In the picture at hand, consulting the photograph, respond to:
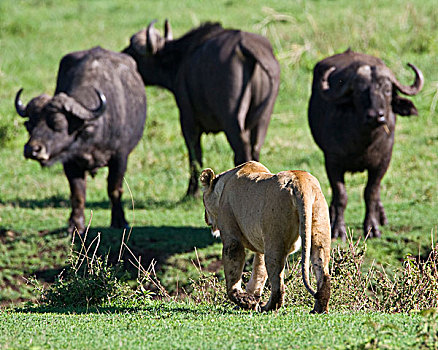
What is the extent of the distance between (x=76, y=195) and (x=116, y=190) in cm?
70

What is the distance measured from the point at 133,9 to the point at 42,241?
52.4ft

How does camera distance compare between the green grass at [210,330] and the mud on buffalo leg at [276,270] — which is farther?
the mud on buffalo leg at [276,270]

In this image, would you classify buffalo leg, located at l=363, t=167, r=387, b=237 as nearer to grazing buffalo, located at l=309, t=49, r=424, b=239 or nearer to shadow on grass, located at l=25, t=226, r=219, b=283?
grazing buffalo, located at l=309, t=49, r=424, b=239

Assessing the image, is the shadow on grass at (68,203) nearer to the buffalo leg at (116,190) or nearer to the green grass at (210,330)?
the buffalo leg at (116,190)

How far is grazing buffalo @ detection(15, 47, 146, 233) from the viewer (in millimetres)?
11156

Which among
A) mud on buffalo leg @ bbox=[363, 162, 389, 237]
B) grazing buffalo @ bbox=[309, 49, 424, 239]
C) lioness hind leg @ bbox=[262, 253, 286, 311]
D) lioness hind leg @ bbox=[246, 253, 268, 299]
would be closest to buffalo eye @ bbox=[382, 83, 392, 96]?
grazing buffalo @ bbox=[309, 49, 424, 239]

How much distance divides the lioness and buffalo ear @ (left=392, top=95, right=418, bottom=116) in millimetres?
4910

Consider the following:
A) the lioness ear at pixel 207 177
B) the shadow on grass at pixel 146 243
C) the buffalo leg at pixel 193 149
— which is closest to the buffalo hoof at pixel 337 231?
the shadow on grass at pixel 146 243

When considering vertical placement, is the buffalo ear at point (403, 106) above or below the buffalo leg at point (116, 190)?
above

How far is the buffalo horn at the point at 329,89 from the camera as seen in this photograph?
35.9 ft

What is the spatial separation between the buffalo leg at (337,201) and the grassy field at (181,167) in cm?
42

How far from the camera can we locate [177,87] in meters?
14.2

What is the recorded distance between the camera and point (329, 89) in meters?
11.2

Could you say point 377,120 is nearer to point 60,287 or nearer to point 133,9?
point 60,287
